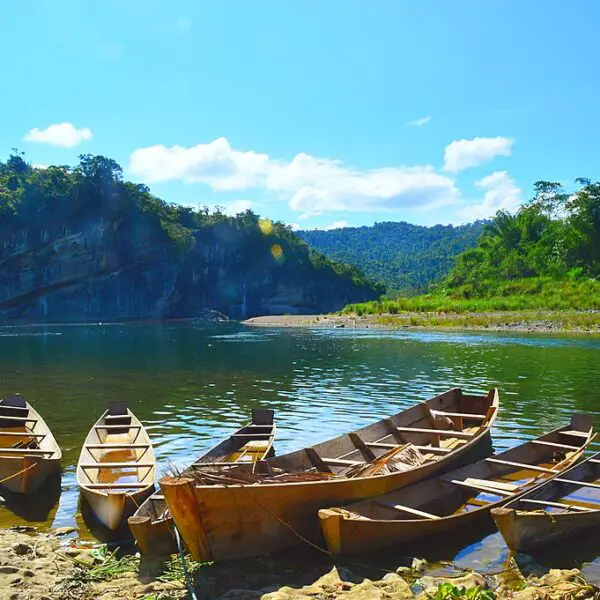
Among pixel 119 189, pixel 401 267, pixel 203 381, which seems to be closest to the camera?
pixel 203 381

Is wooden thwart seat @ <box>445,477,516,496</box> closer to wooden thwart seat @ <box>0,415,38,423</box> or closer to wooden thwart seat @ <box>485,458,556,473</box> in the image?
wooden thwart seat @ <box>485,458,556,473</box>

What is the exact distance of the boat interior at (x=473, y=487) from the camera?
928cm

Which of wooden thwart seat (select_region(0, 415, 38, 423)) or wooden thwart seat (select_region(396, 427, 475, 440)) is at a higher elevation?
wooden thwart seat (select_region(0, 415, 38, 423))

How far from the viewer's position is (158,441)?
52.6ft

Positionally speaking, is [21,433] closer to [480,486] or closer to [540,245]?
[480,486]

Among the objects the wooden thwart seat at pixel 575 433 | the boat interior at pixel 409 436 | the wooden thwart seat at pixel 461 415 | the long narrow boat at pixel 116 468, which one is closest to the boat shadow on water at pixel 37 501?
the long narrow boat at pixel 116 468

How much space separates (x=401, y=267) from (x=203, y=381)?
173 meters

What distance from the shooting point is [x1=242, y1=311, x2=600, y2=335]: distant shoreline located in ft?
186

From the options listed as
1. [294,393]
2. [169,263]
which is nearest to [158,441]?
[294,393]

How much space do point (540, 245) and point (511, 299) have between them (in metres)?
26.7

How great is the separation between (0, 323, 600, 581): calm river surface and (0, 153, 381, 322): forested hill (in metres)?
52.3

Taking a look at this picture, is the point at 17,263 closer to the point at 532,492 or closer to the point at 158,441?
the point at 158,441

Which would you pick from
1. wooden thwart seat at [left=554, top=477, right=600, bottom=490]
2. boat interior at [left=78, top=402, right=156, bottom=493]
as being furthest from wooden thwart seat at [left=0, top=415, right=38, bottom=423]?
wooden thwart seat at [left=554, top=477, right=600, bottom=490]

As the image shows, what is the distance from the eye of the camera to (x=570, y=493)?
33.9 ft
